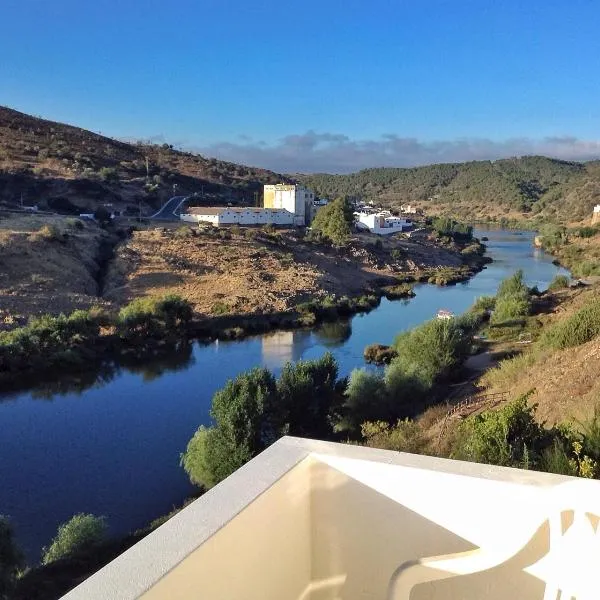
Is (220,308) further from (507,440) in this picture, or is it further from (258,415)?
(507,440)

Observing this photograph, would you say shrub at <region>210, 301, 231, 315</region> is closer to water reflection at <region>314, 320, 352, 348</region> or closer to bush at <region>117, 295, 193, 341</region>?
bush at <region>117, 295, 193, 341</region>

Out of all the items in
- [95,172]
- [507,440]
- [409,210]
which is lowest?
[507,440]

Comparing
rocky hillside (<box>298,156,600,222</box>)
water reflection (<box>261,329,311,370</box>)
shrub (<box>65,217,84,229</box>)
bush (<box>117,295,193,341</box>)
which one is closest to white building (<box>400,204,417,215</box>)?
rocky hillside (<box>298,156,600,222</box>)

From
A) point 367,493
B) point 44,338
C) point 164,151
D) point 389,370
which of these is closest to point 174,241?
point 44,338

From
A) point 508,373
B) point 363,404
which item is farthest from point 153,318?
point 508,373

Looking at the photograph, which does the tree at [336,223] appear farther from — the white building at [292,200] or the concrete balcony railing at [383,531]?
the concrete balcony railing at [383,531]

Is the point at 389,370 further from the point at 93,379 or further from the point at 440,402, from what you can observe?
the point at 93,379
